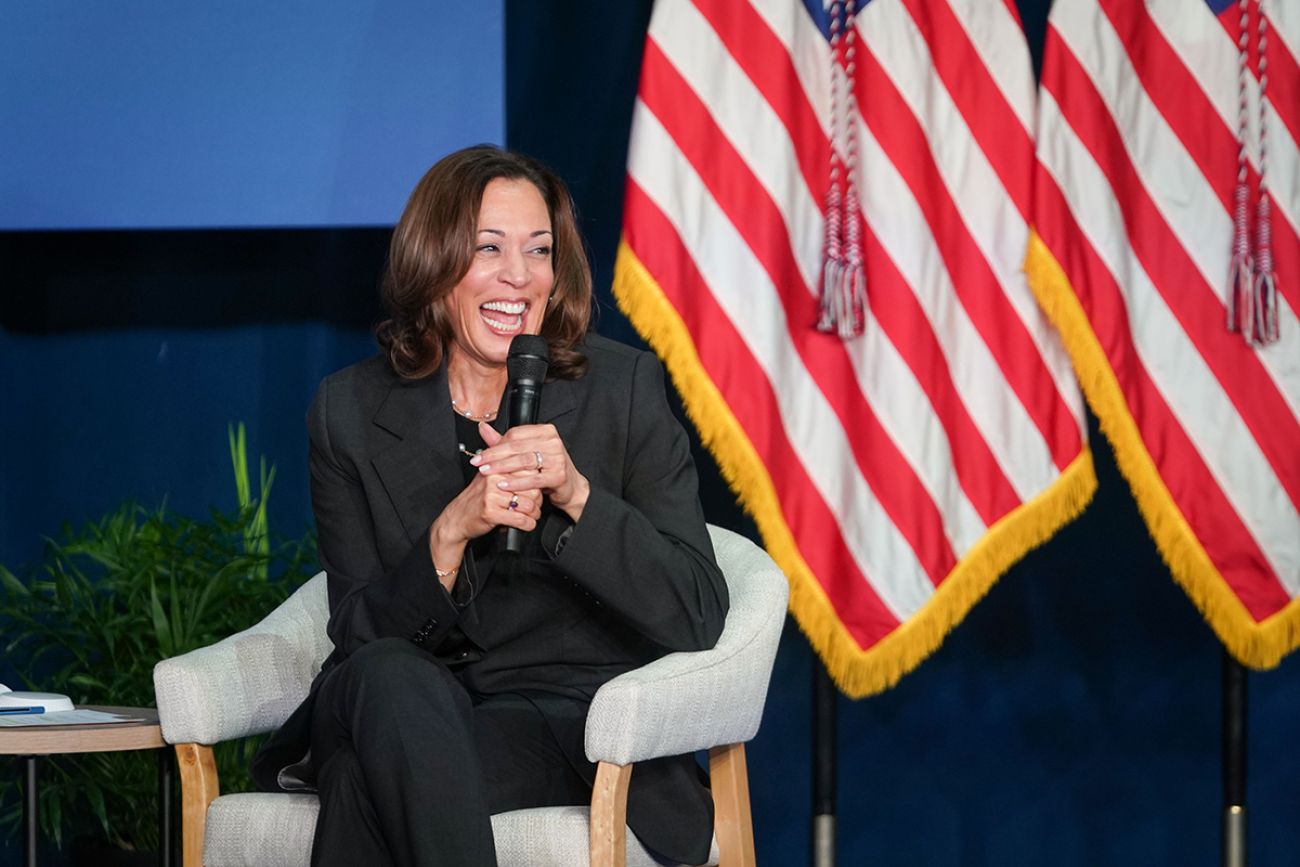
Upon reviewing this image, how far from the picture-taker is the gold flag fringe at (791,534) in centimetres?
289

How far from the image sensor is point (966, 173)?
291 cm

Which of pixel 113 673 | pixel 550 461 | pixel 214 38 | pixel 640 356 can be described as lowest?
pixel 113 673

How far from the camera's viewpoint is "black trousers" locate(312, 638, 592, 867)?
1.85 meters

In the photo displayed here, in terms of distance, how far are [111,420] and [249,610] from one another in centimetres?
76

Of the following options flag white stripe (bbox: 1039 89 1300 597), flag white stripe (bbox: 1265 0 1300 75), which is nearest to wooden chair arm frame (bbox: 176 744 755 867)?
flag white stripe (bbox: 1039 89 1300 597)

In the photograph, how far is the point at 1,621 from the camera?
3.50 metres

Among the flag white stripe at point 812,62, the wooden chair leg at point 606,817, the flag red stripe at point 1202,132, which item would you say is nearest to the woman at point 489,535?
the wooden chair leg at point 606,817

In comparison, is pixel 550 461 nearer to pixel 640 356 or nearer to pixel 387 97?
pixel 640 356

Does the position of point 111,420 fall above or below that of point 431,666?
above

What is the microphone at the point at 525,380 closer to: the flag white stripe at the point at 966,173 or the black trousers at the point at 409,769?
the black trousers at the point at 409,769

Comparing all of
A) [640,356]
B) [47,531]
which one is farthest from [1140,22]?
[47,531]

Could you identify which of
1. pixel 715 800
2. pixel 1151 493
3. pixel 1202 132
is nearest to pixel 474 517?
pixel 715 800

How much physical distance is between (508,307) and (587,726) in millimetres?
631

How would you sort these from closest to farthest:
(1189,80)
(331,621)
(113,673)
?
(331,621) < (1189,80) < (113,673)
